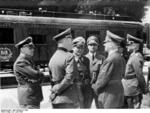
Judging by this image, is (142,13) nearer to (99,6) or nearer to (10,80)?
(99,6)

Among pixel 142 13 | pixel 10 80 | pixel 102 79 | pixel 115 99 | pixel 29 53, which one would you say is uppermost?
pixel 142 13

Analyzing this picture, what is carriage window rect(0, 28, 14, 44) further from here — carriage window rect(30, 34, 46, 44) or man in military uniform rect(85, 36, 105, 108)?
man in military uniform rect(85, 36, 105, 108)

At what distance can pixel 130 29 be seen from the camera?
1148 centimetres

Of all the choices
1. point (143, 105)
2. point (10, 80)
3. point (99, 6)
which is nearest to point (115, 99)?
point (143, 105)

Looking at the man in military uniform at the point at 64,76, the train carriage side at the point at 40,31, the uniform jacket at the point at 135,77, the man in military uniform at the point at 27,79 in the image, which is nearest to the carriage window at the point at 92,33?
the train carriage side at the point at 40,31

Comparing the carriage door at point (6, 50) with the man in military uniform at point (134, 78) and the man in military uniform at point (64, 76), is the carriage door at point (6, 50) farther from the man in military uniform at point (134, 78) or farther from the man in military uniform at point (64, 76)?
the man in military uniform at point (64, 76)

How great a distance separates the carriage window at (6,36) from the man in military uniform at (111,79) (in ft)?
19.1

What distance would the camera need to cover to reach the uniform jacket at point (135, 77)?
4.57 meters

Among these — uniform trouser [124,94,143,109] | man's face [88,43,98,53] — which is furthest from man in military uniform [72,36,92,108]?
uniform trouser [124,94,143,109]

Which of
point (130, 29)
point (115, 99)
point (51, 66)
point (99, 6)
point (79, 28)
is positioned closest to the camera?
point (51, 66)

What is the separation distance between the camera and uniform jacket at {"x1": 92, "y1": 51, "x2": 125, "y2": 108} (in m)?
3.84

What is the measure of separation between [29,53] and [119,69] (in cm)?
117

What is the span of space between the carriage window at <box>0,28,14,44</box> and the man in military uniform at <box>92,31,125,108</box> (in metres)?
5.82

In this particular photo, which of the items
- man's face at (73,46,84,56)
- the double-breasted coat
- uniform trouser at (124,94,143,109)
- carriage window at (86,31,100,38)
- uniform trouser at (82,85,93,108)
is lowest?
uniform trouser at (124,94,143,109)
